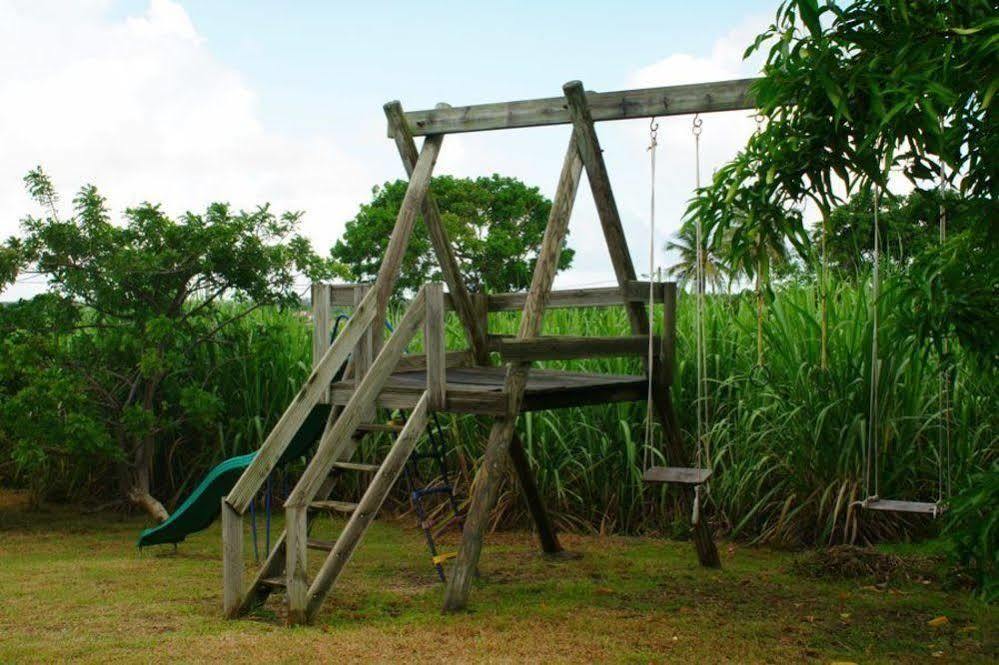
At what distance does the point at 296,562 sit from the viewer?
5723mm

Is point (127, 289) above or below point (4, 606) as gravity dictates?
above

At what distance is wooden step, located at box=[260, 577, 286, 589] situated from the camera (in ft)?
19.3

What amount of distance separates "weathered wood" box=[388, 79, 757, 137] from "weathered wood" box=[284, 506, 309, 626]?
2.70m

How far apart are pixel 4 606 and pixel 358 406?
246 centimetres

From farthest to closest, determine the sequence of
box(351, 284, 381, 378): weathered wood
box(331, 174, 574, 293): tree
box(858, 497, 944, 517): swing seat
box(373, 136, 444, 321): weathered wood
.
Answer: box(331, 174, 574, 293): tree < box(351, 284, 381, 378): weathered wood < box(373, 136, 444, 321): weathered wood < box(858, 497, 944, 517): swing seat

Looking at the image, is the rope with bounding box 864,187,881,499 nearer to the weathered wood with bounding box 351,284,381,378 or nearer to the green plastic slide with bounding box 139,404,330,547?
the weathered wood with bounding box 351,284,381,378

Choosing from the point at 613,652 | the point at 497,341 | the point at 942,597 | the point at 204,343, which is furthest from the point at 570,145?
the point at 204,343

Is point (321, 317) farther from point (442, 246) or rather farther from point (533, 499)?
point (533, 499)

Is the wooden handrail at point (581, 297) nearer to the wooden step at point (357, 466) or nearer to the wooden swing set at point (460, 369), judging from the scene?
the wooden swing set at point (460, 369)

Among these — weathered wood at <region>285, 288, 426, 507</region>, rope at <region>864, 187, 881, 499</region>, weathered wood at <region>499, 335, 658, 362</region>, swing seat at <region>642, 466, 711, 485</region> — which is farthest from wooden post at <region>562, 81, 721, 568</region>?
weathered wood at <region>285, 288, 426, 507</region>

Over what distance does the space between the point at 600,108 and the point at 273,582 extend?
3291 millimetres

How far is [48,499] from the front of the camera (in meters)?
11.0

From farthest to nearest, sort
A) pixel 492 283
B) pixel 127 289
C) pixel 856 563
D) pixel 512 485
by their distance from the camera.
→ pixel 492 283
pixel 127 289
pixel 512 485
pixel 856 563

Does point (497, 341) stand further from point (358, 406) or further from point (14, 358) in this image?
point (14, 358)
